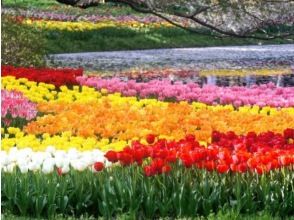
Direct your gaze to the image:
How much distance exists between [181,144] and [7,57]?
1114cm

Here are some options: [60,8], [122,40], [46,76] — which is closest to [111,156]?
[46,76]

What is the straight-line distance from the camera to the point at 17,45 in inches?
713

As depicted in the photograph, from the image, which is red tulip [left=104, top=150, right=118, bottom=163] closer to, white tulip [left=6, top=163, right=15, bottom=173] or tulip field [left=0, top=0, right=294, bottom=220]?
tulip field [left=0, top=0, right=294, bottom=220]

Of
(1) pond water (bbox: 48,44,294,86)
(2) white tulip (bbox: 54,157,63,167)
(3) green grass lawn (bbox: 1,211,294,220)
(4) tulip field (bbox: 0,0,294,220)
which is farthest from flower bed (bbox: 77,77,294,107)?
(3) green grass lawn (bbox: 1,211,294,220)

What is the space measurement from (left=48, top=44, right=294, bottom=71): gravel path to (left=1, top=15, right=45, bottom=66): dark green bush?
3.61 meters

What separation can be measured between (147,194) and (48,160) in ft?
3.71

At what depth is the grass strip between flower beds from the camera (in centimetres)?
638

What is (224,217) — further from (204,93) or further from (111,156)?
(204,93)

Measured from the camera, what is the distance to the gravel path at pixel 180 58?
24.8 m

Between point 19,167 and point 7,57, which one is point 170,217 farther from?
point 7,57

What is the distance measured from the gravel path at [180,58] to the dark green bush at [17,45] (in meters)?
3.61

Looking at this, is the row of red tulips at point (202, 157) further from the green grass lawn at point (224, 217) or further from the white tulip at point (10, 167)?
the white tulip at point (10, 167)

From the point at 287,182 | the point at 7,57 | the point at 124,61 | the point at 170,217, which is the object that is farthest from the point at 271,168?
the point at 124,61

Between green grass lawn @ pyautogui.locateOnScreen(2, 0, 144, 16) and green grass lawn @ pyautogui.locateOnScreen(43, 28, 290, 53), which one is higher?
green grass lawn @ pyautogui.locateOnScreen(2, 0, 144, 16)
